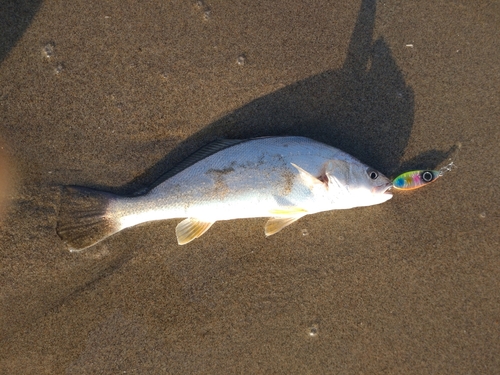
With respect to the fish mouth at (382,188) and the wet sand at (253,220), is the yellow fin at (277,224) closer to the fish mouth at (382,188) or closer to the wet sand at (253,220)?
the wet sand at (253,220)

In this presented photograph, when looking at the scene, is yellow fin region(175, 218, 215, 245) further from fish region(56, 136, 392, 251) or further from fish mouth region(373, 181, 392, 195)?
fish mouth region(373, 181, 392, 195)

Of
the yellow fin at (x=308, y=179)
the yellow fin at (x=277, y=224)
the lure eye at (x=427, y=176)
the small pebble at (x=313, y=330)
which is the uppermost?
the yellow fin at (x=308, y=179)

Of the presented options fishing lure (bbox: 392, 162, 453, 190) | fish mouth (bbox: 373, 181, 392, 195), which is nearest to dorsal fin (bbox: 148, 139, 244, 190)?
fish mouth (bbox: 373, 181, 392, 195)

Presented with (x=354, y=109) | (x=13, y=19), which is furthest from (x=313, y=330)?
(x=13, y=19)

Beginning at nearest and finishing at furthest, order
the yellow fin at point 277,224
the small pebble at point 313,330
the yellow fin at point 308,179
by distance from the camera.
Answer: the yellow fin at point 308,179
the yellow fin at point 277,224
the small pebble at point 313,330

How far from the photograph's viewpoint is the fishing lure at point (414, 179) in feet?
9.40

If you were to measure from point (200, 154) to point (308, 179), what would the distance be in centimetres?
97

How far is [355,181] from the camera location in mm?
2783

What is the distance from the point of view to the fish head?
2.78 metres

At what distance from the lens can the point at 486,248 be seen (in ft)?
9.96

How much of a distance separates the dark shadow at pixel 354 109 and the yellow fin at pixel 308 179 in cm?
50

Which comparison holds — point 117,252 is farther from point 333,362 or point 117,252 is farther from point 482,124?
point 482,124

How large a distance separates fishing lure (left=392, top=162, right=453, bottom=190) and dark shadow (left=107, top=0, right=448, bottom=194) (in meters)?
0.17

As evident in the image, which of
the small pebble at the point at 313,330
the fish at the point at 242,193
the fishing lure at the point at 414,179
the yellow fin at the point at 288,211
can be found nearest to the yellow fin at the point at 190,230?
the fish at the point at 242,193
